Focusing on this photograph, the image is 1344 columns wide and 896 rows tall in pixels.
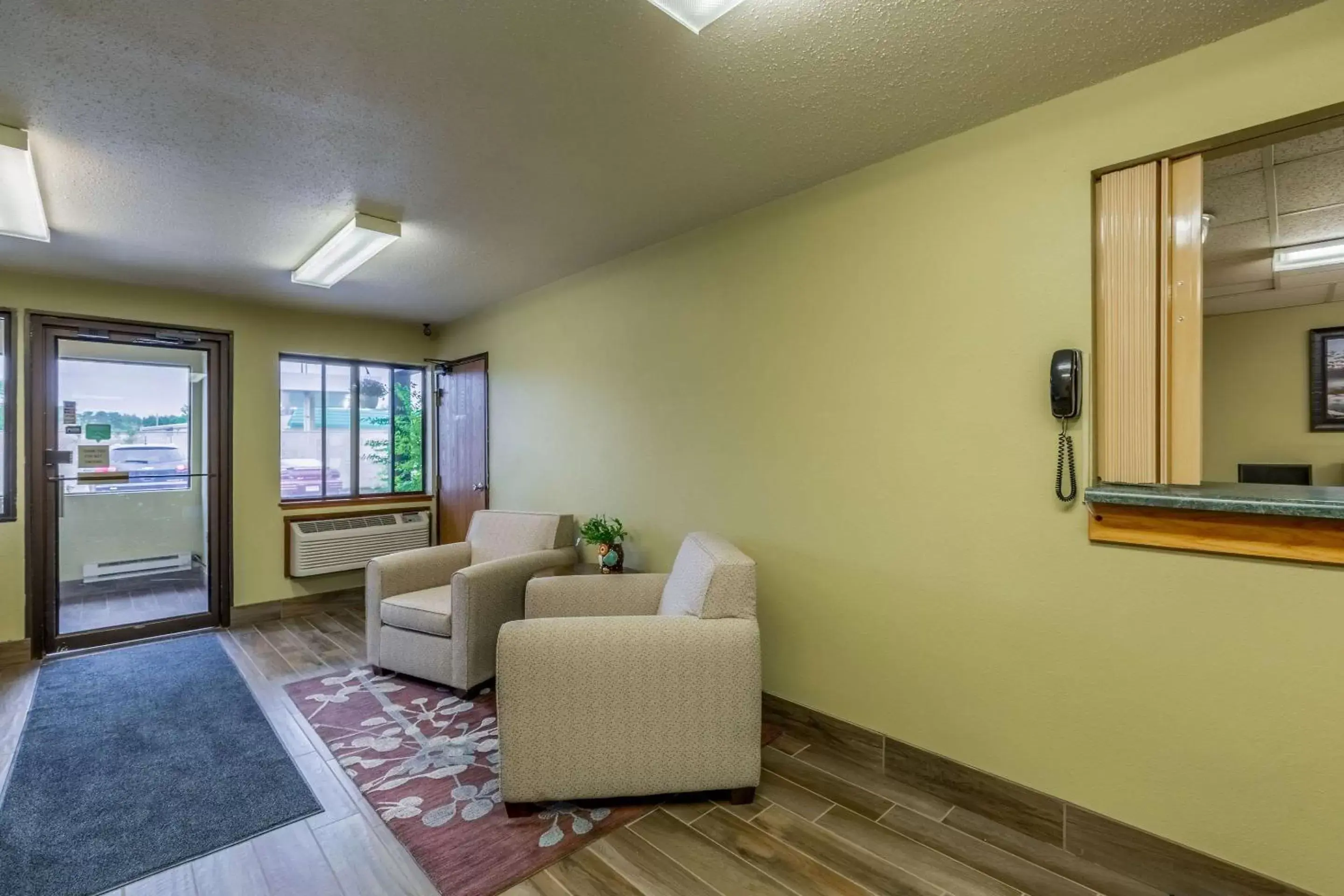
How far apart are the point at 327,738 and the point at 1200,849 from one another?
3346mm

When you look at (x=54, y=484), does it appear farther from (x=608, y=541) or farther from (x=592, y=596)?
(x=592, y=596)

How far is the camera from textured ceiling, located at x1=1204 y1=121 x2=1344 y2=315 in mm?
2207

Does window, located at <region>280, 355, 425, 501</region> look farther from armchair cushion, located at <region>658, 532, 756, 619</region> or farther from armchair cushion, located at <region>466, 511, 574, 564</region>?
→ armchair cushion, located at <region>658, 532, 756, 619</region>

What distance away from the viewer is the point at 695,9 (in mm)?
1469

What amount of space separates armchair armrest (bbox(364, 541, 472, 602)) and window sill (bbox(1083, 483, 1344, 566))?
311 centimetres

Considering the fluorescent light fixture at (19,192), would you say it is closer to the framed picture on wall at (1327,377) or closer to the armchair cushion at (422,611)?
the armchair cushion at (422,611)

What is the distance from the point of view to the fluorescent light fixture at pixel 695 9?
1.45 meters

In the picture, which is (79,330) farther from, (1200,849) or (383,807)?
(1200,849)

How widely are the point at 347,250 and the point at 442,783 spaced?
108 inches

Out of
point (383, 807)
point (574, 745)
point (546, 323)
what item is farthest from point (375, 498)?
point (574, 745)

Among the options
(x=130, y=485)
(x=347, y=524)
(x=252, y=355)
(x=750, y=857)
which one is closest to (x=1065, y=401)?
(x=750, y=857)

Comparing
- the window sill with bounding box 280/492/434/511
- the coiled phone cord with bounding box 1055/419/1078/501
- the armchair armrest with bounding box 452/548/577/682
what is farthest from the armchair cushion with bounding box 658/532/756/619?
the window sill with bounding box 280/492/434/511

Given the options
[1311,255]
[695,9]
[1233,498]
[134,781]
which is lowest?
[134,781]

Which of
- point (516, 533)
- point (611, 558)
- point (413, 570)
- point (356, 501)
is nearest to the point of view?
point (611, 558)
